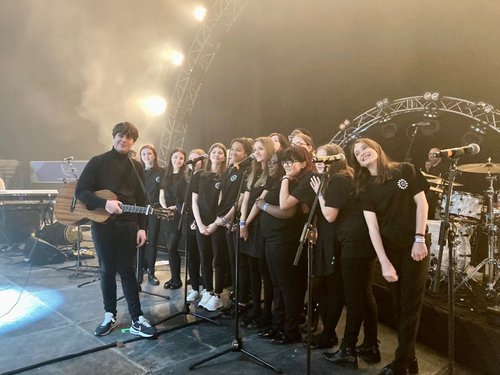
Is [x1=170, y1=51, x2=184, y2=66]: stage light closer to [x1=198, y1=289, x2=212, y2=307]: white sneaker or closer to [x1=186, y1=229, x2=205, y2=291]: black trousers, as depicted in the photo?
[x1=186, y1=229, x2=205, y2=291]: black trousers

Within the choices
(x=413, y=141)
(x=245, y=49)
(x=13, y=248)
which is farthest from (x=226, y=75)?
(x=13, y=248)

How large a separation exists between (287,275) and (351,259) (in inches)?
23.9

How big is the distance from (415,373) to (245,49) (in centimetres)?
709

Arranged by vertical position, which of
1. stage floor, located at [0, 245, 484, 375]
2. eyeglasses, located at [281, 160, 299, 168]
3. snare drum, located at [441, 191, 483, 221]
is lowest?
stage floor, located at [0, 245, 484, 375]

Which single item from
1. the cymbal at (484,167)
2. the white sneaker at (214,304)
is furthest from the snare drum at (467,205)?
the white sneaker at (214,304)

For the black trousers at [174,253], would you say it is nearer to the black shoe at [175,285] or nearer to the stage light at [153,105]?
the black shoe at [175,285]

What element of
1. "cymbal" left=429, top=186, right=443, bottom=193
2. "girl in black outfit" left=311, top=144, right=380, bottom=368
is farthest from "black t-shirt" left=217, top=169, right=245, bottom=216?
"cymbal" left=429, top=186, right=443, bottom=193

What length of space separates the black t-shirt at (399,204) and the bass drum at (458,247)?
2304mm

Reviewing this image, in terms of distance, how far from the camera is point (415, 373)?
2912 mm

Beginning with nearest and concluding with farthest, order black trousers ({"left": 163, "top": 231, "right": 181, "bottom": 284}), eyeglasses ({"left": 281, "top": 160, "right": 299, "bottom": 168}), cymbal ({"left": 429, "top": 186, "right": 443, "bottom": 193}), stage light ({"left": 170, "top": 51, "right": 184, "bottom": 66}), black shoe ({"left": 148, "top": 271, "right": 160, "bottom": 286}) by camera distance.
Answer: eyeglasses ({"left": 281, "top": 160, "right": 299, "bottom": 168}) → cymbal ({"left": 429, "top": 186, "right": 443, "bottom": 193}) → black trousers ({"left": 163, "top": 231, "right": 181, "bottom": 284}) → black shoe ({"left": 148, "top": 271, "right": 160, "bottom": 286}) → stage light ({"left": 170, "top": 51, "right": 184, "bottom": 66})

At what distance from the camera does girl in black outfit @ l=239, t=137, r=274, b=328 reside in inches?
→ 141

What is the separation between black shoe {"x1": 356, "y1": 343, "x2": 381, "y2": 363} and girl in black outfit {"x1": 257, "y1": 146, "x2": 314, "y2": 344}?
53cm

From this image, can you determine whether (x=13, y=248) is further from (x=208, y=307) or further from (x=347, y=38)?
(x=347, y=38)

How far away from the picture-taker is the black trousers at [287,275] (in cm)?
325
